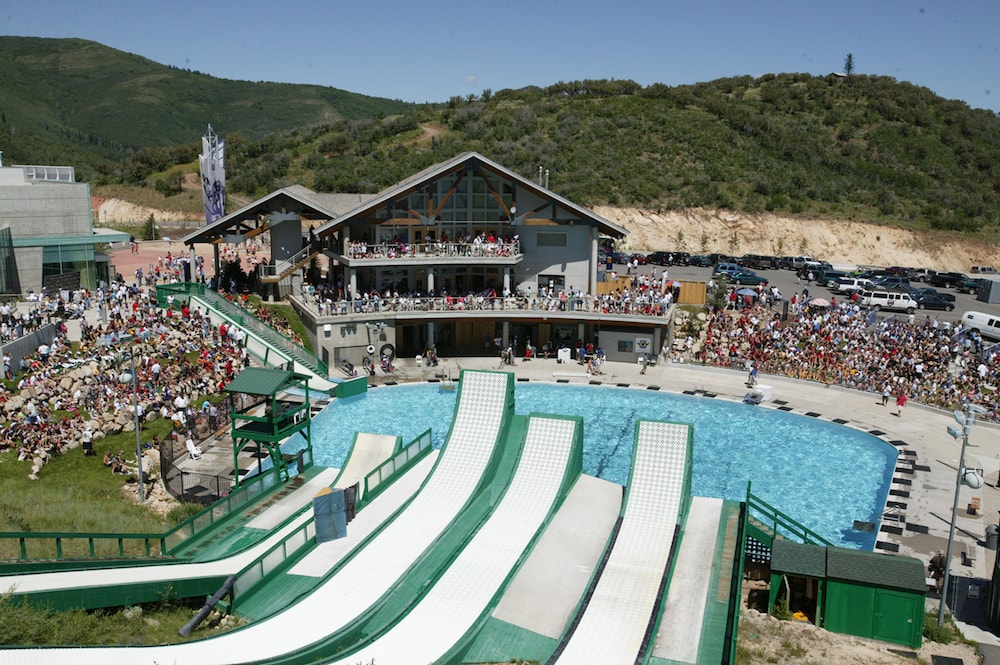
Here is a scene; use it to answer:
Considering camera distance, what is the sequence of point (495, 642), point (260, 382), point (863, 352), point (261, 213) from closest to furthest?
point (495, 642) → point (260, 382) → point (863, 352) → point (261, 213)

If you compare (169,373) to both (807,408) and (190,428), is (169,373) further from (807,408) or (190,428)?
(807,408)

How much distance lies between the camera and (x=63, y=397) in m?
26.1

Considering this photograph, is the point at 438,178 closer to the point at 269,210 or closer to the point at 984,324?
the point at 269,210

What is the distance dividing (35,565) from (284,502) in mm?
6718

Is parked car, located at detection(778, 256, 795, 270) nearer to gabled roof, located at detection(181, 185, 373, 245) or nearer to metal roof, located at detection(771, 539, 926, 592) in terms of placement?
gabled roof, located at detection(181, 185, 373, 245)

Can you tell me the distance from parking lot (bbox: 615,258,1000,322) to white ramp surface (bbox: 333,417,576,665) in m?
31.7

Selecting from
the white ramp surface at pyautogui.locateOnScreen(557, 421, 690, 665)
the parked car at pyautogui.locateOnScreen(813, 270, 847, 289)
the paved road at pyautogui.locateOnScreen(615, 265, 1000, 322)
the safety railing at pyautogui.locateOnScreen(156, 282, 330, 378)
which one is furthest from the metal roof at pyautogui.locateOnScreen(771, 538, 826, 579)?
the parked car at pyautogui.locateOnScreen(813, 270, 847, 289)

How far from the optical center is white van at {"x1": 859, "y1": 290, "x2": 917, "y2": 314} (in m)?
47.4

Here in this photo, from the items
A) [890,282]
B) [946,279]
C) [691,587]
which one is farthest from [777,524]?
[946,279]

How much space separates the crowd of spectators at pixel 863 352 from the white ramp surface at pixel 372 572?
17.3 metres

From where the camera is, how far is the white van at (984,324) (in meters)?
40.3

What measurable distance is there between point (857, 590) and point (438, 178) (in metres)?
26.9

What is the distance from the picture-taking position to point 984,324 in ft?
134

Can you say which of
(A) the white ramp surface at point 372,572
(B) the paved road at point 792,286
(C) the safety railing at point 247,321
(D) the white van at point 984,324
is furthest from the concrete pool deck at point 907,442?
(B) the paved road at point 792,286
